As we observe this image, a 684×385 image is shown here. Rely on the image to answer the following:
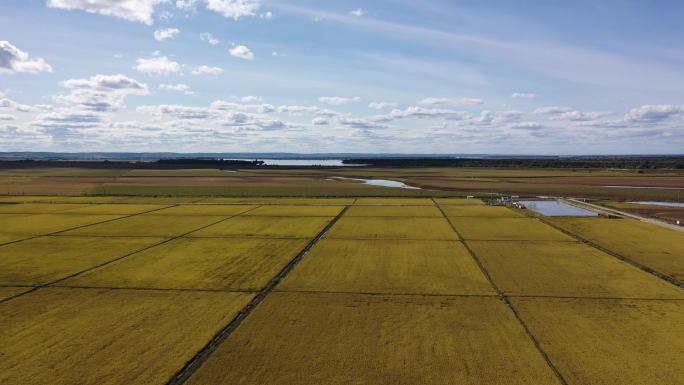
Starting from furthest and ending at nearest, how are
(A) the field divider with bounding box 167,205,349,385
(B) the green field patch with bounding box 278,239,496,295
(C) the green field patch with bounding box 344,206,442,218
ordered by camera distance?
1. (C) the green field patch with bounding box 344,206,442,218
2. (B) the green field patch with bounding box 278,239,496,295
3. (A) the field divider with bounding box 167,205,349,385

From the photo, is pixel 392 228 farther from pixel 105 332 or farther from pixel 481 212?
pixel 105 332

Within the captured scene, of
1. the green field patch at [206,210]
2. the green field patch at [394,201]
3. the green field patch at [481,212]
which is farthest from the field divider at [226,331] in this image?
the green field patch at [394,201]

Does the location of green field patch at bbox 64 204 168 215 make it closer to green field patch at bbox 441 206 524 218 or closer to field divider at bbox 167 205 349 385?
field divider at bbox 167 205 349 385

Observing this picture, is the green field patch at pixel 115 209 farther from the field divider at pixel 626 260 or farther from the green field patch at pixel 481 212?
the field divider at pixel 626 260

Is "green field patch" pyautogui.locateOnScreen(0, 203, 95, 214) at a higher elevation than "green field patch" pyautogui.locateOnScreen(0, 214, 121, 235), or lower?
higher

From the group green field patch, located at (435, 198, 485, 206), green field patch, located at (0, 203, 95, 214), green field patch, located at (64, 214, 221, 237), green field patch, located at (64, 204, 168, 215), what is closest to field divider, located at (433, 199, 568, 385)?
green field patch, located at (64, 214, 221, 237)

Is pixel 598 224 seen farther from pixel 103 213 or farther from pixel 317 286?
pixel 103 213
